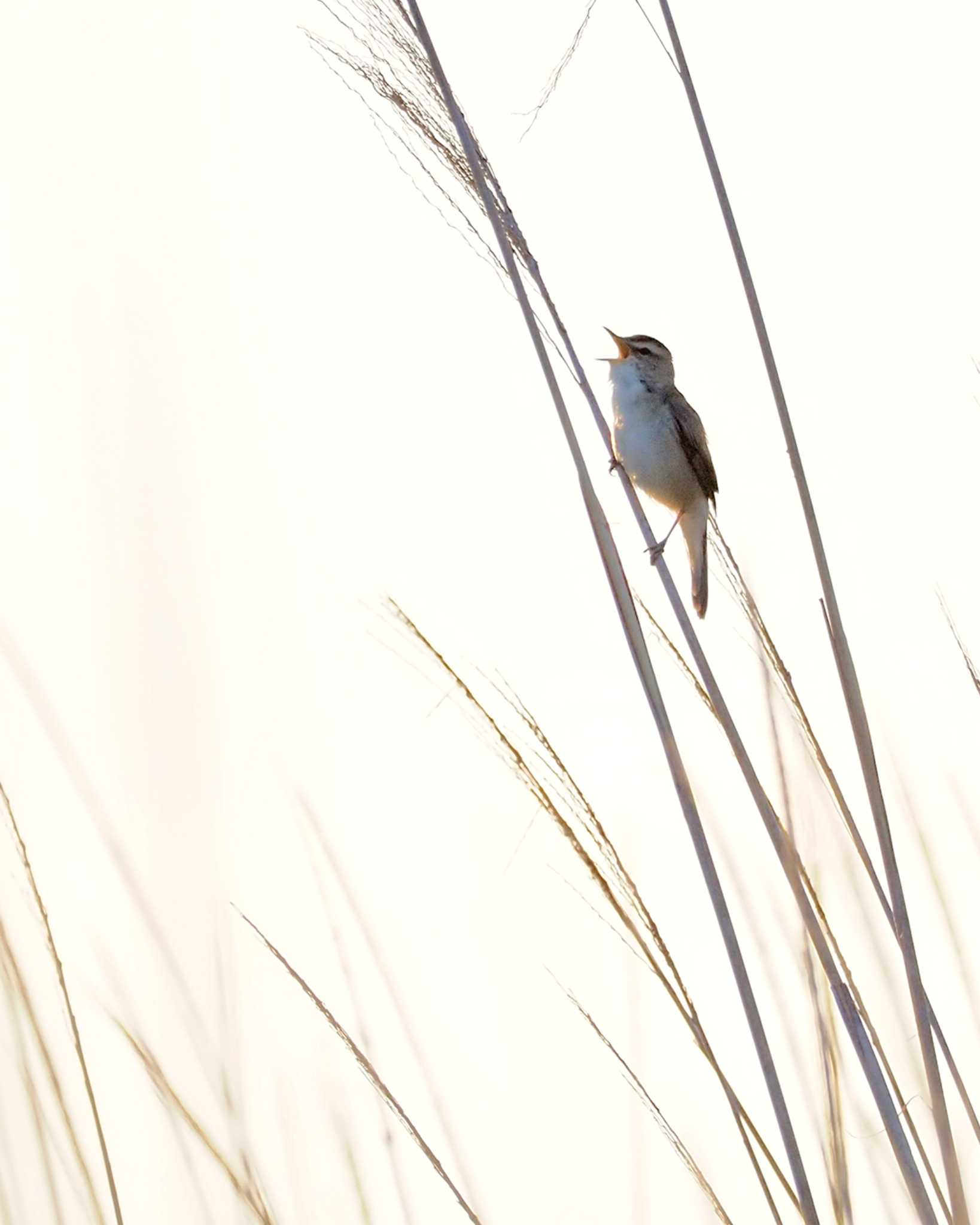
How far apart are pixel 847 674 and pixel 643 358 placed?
2483mm

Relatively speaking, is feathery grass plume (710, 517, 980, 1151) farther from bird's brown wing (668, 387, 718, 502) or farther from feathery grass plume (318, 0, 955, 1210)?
bird's brown wing (668, 387, 718, 502)

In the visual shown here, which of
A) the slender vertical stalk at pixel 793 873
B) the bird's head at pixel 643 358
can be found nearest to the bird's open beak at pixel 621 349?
the bird's head at pixel 643 358

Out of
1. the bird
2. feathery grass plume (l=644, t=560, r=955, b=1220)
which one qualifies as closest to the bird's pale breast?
the bird

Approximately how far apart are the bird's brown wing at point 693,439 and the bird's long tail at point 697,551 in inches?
2.9

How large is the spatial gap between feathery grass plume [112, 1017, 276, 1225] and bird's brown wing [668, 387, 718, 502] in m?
2.42

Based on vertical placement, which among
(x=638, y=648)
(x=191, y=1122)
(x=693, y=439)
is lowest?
(x=191, y=1122)

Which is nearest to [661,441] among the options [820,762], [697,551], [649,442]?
[649,442]

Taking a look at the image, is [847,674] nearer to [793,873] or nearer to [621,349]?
[793,873]

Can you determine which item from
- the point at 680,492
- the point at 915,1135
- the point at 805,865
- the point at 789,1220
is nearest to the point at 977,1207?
the point at 915,1135

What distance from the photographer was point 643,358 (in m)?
3.71

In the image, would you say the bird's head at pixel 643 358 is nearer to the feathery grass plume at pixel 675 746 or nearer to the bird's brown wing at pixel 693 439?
the bird's brown wing at pixel 693 439

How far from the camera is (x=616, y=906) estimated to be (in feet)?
4.42

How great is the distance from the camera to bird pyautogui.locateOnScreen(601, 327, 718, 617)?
357cm

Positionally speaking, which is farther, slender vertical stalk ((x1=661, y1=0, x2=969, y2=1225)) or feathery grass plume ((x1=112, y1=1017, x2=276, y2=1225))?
feathery grass plume ((x1=112, y1=1017, x2=276, y2=1225))
